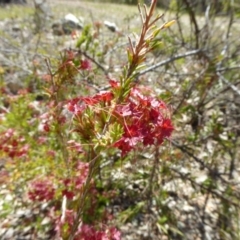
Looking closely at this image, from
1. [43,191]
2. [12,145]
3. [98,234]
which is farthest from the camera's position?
[12,145]

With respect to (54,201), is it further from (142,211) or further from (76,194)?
(142,211)

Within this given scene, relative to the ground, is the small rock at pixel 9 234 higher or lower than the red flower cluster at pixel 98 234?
lower

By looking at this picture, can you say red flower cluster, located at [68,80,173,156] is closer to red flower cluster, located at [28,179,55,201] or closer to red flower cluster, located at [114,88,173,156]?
red flower cluster, located at [114,88,173,156]

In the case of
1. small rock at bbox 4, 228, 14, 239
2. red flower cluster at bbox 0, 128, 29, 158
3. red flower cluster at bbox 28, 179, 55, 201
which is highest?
red flower cluster at bbox 0, 128, 29, 158

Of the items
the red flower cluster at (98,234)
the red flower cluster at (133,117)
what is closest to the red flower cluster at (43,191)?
the red flower cluster at (98,234)

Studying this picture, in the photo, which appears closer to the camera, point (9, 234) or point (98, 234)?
point (98, 234)

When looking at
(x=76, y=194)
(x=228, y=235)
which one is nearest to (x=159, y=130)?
(x=76, y=194)

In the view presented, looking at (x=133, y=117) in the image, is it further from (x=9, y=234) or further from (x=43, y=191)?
(x=9, y=234)

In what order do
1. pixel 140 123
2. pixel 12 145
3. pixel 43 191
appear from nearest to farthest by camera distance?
1. pixel 140 123
2. pixel 43 191
3. pixel 12 145

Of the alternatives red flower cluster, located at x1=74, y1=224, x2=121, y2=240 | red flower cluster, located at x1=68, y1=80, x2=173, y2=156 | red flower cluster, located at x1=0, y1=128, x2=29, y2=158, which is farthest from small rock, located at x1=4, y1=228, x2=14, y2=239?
red flower cluster, located at x1=68, y1=80, x2=173, y2=156

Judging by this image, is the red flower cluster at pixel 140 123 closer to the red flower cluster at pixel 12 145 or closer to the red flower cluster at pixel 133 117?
the red flower cluster at pixel 133 117

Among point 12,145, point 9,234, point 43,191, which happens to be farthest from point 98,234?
point 12,145
